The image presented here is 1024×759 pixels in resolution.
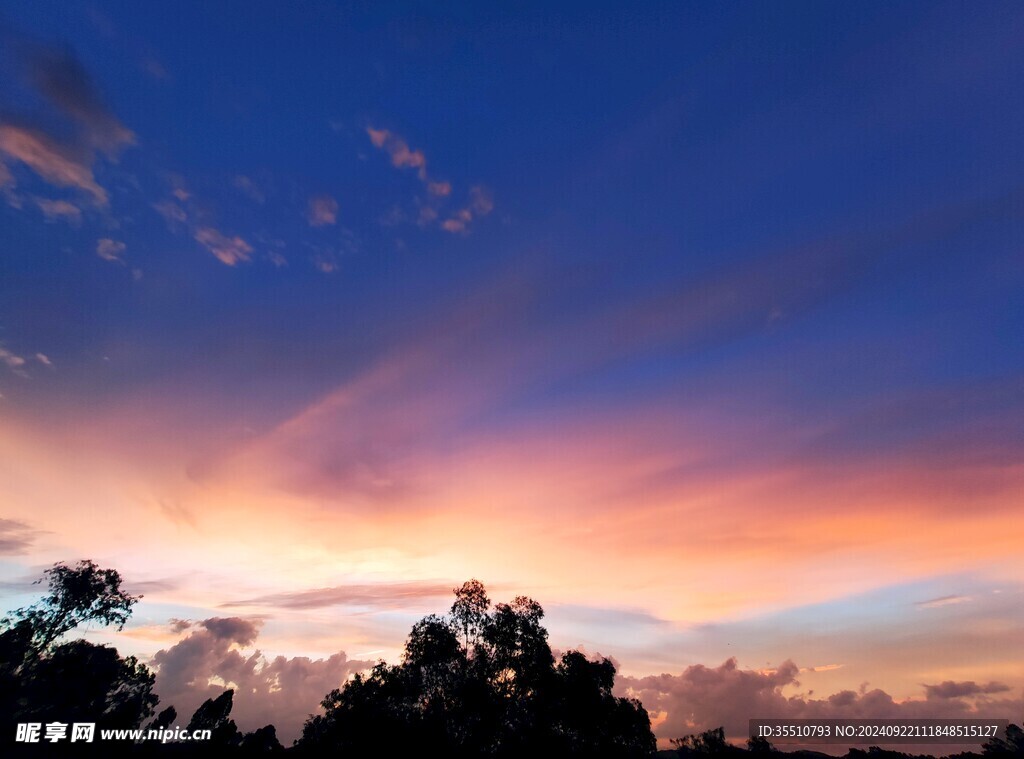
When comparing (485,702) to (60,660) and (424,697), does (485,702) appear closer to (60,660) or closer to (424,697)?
(424,697)

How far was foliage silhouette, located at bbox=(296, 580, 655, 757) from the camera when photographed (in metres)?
44.7

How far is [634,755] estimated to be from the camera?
52031 mm

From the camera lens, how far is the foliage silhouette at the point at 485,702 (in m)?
44.7

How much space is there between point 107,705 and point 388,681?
45491 mm

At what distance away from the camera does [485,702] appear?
46.2m

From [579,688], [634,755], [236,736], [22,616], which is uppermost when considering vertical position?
[22,616]

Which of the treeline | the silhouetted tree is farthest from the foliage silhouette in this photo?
the silhouetted tree

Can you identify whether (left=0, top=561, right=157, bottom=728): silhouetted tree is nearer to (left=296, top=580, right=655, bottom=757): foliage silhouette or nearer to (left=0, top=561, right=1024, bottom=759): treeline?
(left=0, top=561, right=1024, bottom=759): treeline

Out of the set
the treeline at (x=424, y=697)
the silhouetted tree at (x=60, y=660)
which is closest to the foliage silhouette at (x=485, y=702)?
the treeline at (x=424, y=697)

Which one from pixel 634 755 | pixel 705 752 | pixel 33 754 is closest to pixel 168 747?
pixel 33 754

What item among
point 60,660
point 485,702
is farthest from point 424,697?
point 60,660

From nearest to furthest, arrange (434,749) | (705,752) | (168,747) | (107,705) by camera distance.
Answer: (434,749) → (168,747) → (107,705) → (705,752)

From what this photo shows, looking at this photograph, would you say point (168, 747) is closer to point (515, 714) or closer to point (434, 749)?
point (434, 749)

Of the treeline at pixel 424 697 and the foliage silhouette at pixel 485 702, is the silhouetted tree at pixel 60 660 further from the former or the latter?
the foliage silhouette at pixel 485 702
